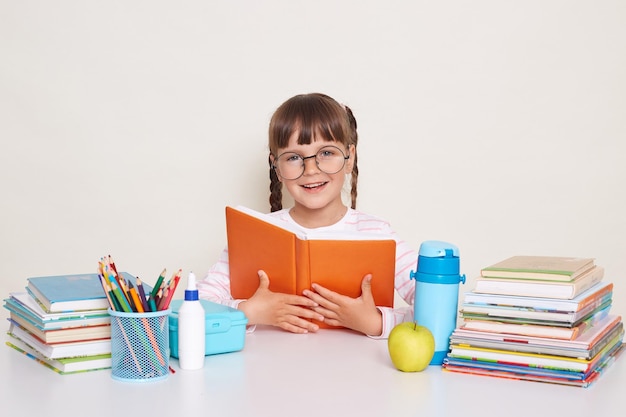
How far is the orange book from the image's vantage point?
5.27ft

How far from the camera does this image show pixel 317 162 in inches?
81.4

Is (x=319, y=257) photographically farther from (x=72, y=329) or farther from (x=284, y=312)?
(x=72, y=329)

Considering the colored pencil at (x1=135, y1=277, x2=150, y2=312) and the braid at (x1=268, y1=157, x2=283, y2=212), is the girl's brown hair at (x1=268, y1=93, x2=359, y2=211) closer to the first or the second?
the braid at (x1=268, y1=157, x2=283, y2=212)

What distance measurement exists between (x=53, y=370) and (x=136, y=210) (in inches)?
55.3

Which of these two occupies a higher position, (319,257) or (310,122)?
(310,122)

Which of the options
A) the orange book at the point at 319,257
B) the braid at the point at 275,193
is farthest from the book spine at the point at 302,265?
the braid at the point at 275,193

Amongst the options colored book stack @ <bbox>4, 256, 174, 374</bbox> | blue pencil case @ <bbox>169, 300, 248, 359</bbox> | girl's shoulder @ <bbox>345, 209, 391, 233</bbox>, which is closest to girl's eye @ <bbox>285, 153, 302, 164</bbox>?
girl's shoulder @ <bbox>345, 209, 391, 233</bbox>

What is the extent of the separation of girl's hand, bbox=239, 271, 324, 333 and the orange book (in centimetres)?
3

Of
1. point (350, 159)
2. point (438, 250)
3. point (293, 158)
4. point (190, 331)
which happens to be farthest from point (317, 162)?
point (190, 331)

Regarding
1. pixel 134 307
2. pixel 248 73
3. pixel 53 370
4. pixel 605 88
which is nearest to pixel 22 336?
pixel 53 370

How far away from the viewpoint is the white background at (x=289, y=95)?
8.48 feet

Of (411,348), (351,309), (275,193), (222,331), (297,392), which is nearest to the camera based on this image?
(297,392)

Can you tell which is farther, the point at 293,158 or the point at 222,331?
the point at 293,158

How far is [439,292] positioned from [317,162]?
81 centimetres
